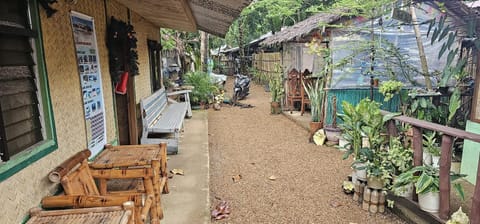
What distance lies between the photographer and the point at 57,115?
7.55ft

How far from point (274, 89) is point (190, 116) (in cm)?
271

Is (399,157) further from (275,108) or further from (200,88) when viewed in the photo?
(200,88)

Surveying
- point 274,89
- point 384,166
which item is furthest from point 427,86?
point 274,89

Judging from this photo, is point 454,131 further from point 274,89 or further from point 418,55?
point 274,89

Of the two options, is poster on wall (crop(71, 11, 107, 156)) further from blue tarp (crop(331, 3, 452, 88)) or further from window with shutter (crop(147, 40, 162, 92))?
blue tarp (crop(331, 3, 452, 88))

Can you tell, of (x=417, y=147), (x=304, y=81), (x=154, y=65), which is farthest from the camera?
(x=304, y=81)

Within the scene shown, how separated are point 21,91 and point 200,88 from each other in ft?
25.1

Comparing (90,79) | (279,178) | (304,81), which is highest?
(90,79)

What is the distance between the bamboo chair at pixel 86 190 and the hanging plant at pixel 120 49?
56.9 inches

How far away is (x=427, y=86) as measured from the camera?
557 centimetres

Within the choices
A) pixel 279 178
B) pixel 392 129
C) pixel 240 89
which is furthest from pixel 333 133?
pixel 240 89

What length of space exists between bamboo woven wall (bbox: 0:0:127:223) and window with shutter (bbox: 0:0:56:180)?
94 mm

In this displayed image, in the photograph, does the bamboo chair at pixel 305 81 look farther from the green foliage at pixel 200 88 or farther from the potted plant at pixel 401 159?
the potted plant at pixel 401 159

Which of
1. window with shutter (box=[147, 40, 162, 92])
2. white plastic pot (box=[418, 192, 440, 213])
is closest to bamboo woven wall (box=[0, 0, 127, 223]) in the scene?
white plastic pot (box=[418, 192, 440, 213])
